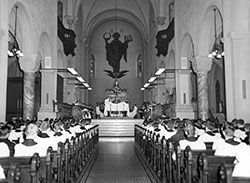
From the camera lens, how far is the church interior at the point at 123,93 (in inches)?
178

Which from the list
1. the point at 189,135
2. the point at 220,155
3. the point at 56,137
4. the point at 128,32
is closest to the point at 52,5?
the point at 56,137

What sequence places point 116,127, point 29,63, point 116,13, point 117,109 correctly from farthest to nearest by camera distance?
point 116,13
point 117,109
point 116,127
point 29,63

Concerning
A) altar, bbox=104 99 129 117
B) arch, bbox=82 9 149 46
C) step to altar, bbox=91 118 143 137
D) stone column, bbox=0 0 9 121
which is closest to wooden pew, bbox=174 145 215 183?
stone column, bbox=0 0 9 121

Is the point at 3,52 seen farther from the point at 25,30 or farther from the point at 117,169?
the point at 117,169

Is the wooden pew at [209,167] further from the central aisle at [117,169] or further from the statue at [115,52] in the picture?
the statue at [115,52]

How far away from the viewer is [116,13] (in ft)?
105

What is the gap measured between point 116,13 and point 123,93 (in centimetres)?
1081

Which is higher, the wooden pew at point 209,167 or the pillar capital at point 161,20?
the pillar capital at point 161,20

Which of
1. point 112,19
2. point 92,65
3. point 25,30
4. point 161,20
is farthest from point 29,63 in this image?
point 112,19

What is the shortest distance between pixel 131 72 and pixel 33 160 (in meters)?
31.2

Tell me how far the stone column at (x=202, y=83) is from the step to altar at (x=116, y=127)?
15.7 feet

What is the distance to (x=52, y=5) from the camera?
1716 cm

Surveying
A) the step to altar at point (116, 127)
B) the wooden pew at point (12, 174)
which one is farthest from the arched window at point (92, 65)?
the wooden pew at point (12, 174)

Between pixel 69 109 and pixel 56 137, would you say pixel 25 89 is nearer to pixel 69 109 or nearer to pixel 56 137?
pixel 69 109
